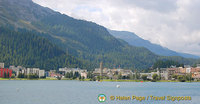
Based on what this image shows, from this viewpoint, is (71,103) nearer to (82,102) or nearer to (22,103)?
(82,102)

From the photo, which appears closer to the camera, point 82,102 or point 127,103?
point 127,103

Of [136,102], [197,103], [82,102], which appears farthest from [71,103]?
[197,103]

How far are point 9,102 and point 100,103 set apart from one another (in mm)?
28962

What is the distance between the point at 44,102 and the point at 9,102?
1141cm

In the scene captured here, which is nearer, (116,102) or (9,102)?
(116,102)

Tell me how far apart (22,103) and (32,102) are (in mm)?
3339

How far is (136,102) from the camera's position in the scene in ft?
321

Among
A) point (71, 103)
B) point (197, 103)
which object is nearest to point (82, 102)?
point (71, 103)

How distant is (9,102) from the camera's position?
337ft

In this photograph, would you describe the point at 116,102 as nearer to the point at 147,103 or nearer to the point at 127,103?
the point at 127,103

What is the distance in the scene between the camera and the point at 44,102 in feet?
331

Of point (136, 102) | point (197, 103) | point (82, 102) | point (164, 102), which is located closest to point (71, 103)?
point (82, 102)

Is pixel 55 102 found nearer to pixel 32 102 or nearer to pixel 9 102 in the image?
pixel 32 102

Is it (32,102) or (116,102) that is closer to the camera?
(116,102)
